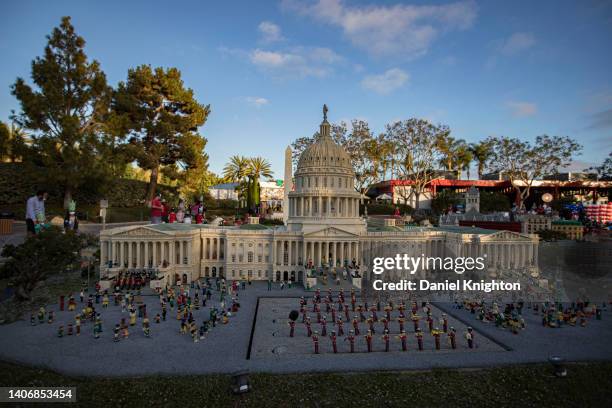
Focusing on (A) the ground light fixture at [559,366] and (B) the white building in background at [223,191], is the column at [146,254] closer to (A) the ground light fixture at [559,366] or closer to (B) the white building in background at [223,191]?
(A) the ground light fixture at [559,366]

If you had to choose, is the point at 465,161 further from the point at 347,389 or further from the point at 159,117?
the point at 347,389

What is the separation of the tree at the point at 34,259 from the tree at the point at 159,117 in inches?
→ 1437

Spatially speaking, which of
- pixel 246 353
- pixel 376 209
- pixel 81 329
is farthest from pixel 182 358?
pixel 376 209

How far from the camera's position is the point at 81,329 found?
30.3 metres

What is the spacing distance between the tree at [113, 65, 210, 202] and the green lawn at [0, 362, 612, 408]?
56.9 meters

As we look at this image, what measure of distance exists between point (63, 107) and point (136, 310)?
139 ft

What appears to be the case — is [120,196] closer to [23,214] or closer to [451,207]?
[23,214]

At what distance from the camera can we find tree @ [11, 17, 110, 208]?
5600cm

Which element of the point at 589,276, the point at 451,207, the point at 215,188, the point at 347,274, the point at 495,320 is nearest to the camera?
the point at 495,320

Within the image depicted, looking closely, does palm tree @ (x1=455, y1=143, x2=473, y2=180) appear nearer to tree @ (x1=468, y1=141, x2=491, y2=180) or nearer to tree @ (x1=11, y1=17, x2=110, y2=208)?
tree @ (x1=468, y1=141, x2=491, y2=180)

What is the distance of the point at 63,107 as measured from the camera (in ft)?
192

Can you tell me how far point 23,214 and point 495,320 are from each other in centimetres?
7091

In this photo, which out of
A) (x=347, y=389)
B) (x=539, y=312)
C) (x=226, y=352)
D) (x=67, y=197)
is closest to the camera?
(x=347, y=389)

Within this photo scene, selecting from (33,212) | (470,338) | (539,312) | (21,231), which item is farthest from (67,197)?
(539,312)
